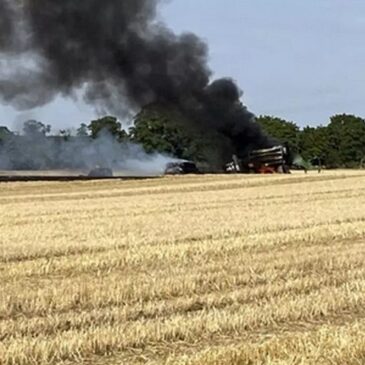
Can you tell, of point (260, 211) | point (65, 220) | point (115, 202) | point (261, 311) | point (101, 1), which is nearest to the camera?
point (261, 311)

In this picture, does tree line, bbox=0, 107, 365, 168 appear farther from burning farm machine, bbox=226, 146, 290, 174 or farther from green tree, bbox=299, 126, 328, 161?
burning farm machine, bbox=226, 146, 290, 174

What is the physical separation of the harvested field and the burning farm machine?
20.7 m

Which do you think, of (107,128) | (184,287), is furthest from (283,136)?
(184,287)

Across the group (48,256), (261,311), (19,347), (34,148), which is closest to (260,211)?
(48,256)

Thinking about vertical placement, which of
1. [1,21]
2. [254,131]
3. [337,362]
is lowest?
[337,362]

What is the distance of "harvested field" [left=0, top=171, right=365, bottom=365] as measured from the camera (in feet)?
18.8

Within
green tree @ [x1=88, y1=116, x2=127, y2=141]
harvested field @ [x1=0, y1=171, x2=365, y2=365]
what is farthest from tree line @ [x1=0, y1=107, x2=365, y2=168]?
harvested field @ [x1=0, y1=171, x2=365, y2=365]

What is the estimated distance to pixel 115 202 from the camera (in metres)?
23.4

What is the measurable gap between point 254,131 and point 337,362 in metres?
36.1

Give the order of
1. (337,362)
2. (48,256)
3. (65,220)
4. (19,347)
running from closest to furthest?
1. (337,362)
2. (19,347)
3. (48,256)
4. (65,220)

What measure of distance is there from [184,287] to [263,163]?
32.4 m

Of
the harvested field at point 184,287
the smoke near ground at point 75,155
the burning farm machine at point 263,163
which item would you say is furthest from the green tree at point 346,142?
the harvested field at point 184,287

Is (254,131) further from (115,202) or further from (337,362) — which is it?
(337,362)

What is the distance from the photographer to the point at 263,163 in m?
40.5
